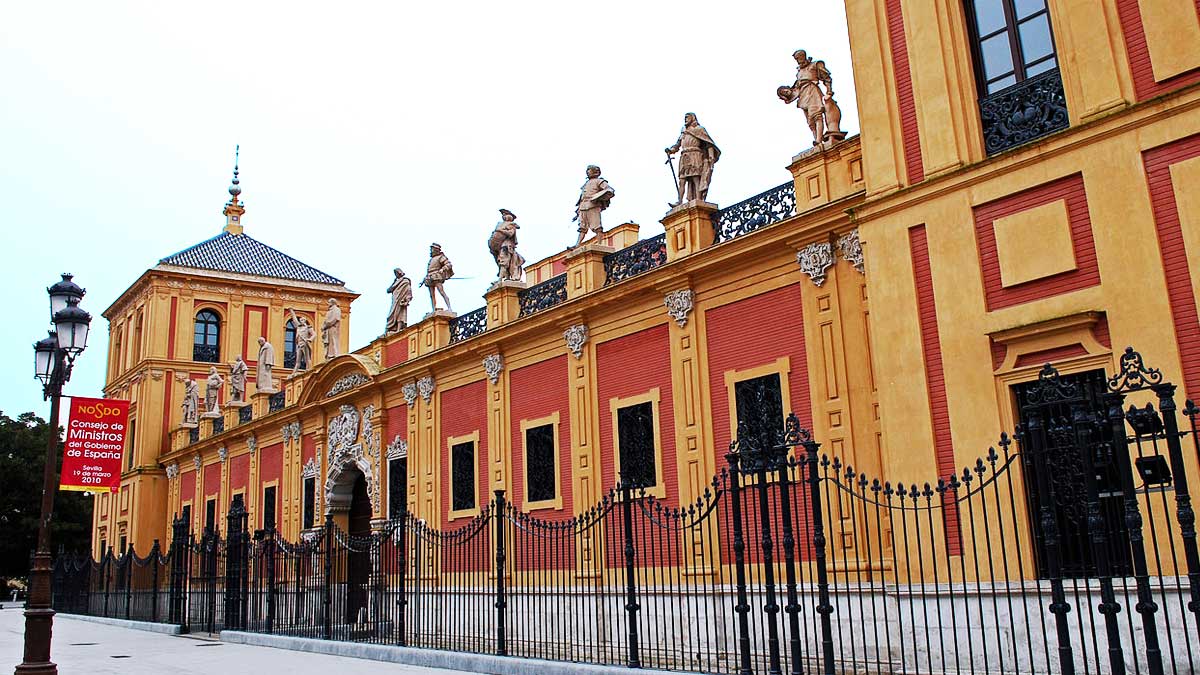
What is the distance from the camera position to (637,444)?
51.1 feet

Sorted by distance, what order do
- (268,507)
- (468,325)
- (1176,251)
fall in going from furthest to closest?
(268,507) < (468,325) < (1176,251)

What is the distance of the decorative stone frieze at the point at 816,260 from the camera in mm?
12828

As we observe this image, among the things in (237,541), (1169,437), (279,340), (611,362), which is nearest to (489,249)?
(611,362)

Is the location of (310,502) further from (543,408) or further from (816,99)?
(816,99)

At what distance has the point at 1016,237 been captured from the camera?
32.9 feet

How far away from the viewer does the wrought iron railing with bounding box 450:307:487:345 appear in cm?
1992

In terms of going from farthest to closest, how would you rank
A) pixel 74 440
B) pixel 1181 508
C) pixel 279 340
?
pixel 279 340, pixel 74 440, pixel 1181 508

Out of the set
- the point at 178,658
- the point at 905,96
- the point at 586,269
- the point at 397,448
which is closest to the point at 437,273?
the point at 397,448

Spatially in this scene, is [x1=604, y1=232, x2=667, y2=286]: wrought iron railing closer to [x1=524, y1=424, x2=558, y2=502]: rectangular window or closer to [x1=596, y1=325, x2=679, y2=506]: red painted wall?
[x1=596, y1=325, x2=679, y2=506]: red painted wall

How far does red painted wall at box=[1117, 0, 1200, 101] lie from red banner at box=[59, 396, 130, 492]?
56.4ft

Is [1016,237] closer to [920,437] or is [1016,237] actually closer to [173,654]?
[920,437]

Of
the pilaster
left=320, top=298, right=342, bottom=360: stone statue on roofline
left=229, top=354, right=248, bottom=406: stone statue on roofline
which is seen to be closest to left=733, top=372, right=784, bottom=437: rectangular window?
the pilaster

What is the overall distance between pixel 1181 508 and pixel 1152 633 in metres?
0.81

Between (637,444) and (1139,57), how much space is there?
869 centimetres
